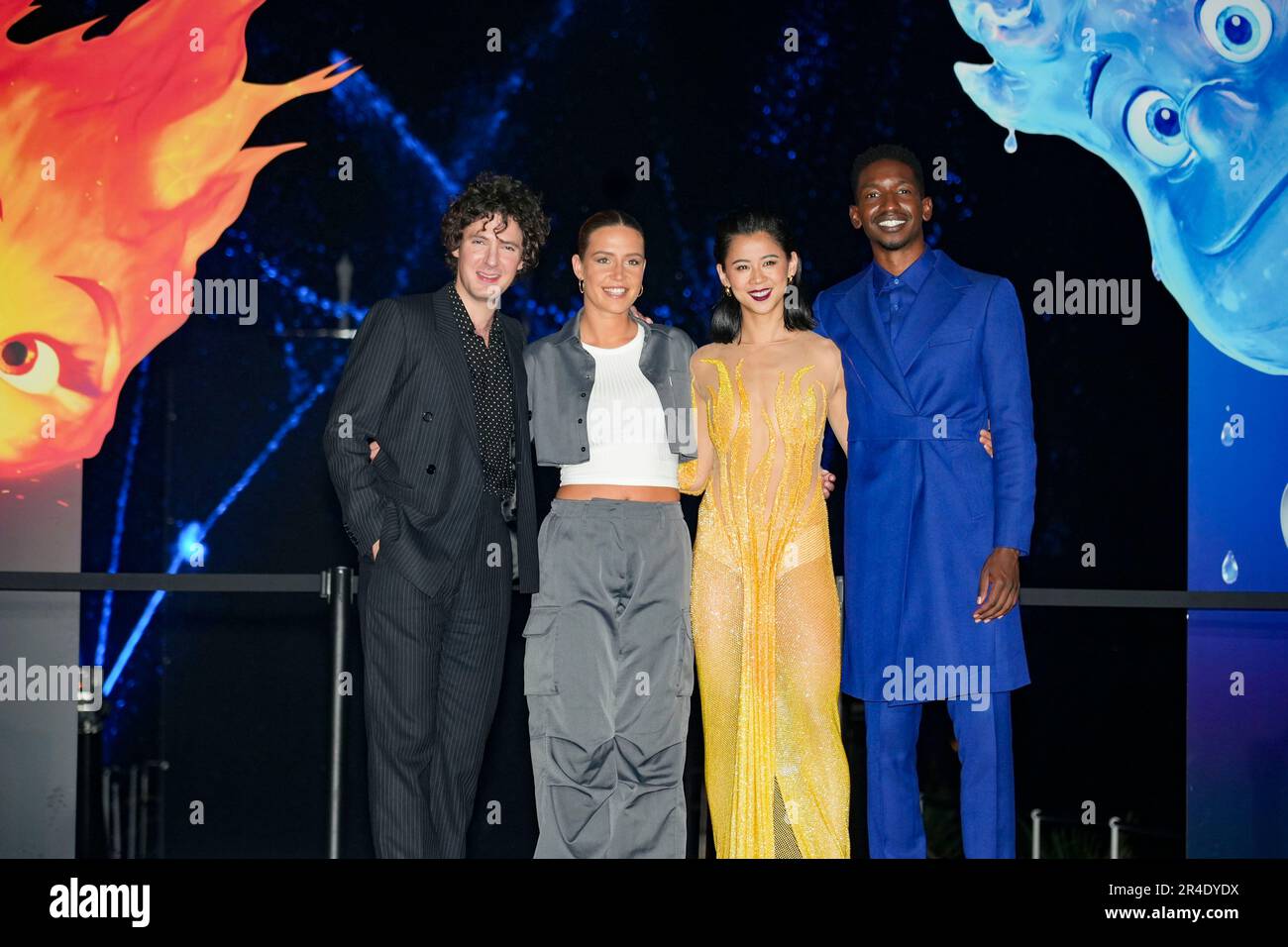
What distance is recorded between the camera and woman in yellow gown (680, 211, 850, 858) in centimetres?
405

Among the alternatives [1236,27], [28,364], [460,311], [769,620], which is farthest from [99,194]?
[1236,27]

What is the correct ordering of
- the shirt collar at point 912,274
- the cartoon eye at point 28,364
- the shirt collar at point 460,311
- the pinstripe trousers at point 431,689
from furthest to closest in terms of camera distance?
the cartoon eye at point 28,364 → the shirt collar at point 912,274 → the shirt collar at point 460,311 → the pinstripe trousers at point 431,689

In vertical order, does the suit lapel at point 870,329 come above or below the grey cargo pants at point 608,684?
above

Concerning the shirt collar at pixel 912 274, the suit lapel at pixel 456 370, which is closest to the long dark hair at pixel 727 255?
the shirt collar at pixel 912 274

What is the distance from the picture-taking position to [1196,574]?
4.73 meters

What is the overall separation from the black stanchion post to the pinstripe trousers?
23cm

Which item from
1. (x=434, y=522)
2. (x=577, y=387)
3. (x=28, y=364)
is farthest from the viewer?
(x=28, y=364)

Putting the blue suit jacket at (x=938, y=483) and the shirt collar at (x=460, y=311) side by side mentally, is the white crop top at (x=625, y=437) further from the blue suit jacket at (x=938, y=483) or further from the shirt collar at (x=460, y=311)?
the blue suit jacket at (x=938, y=483)

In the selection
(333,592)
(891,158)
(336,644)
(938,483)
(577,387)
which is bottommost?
(336,644)

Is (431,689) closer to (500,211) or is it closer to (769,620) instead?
(769,620)

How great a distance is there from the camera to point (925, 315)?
420 centimetres

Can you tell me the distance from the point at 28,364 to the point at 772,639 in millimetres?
2510

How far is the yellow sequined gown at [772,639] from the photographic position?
405 centimetres
